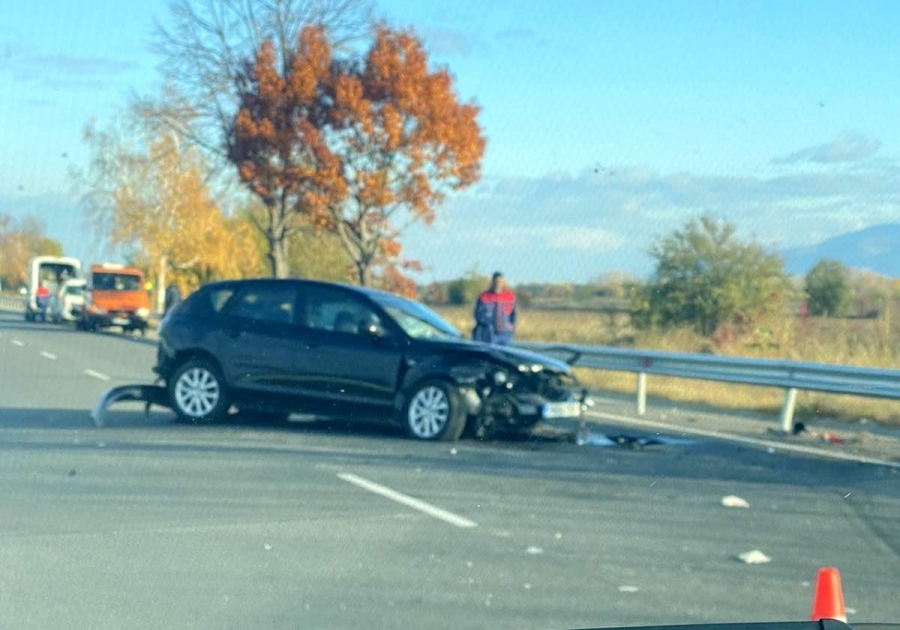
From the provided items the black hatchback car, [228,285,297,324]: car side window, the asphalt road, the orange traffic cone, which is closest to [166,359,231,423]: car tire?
the black hatchback car

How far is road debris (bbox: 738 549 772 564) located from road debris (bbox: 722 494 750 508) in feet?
5.66

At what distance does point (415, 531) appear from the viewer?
829cm

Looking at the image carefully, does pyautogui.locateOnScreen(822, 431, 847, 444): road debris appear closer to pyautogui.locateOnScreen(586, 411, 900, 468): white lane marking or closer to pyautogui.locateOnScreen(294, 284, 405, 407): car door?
pyautogui.locateOnScreen(586, 411, 900, 468): white lane marking

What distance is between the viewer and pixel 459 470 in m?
11.1

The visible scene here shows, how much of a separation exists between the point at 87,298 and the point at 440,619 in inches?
1552

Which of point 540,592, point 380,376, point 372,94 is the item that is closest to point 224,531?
point 540,592

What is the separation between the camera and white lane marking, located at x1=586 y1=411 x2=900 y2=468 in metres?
12.1

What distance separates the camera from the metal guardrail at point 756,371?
13.6 metres

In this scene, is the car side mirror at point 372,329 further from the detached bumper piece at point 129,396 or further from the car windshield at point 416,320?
the detached bumper piece at point 129,396

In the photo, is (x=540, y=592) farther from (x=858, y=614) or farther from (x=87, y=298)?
(x=87, y=298)

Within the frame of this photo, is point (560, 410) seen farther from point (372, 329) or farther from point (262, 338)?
point (262, 338)

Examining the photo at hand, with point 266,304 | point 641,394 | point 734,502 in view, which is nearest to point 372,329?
point 266,304

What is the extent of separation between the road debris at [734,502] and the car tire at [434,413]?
3.68 m

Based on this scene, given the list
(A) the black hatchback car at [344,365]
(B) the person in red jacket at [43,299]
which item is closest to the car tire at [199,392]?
(A) the black hatchback car at [344,365]
